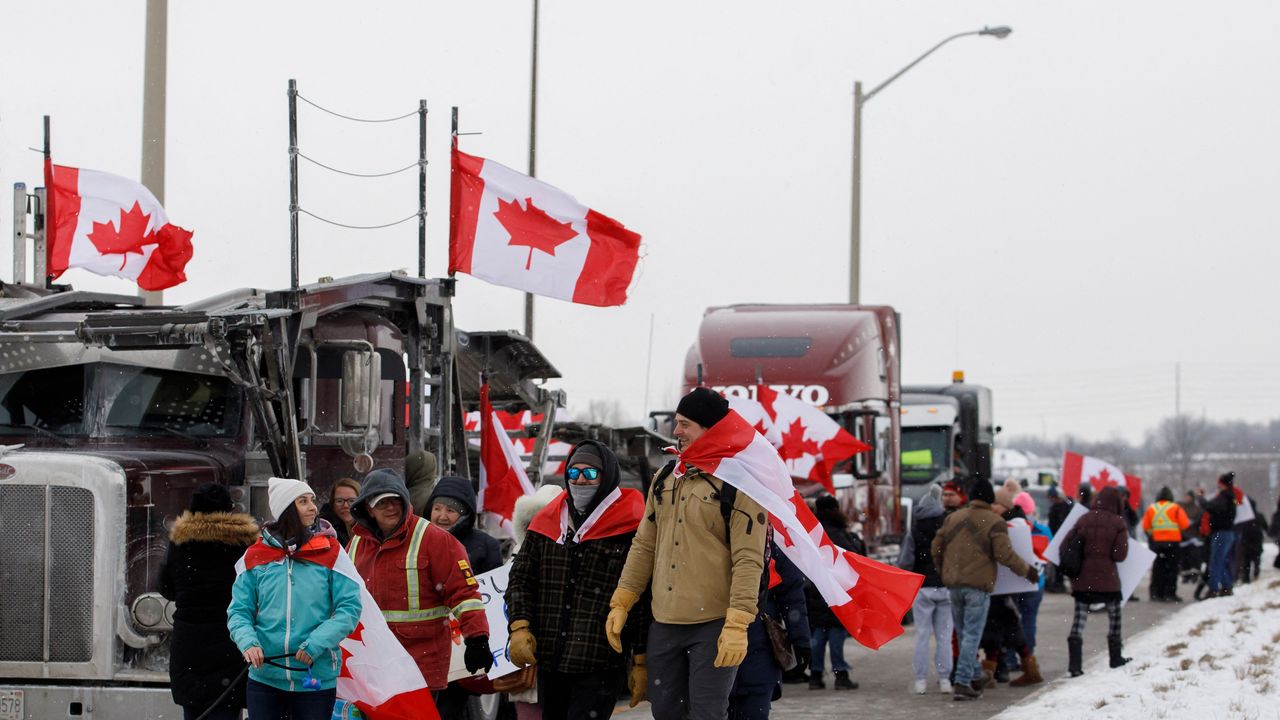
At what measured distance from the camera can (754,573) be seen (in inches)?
289

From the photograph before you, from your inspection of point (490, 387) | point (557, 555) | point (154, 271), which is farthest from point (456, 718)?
point (154, 271)

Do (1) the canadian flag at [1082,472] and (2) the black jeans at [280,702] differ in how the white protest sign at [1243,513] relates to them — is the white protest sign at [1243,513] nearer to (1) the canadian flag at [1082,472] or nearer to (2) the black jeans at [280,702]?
(1) the canadian flag at [1082,472]

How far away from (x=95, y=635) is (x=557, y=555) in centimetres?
267

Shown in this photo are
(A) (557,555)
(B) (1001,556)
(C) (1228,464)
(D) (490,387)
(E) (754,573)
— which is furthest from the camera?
(C) (1228,464)

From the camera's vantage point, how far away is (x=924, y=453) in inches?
1074

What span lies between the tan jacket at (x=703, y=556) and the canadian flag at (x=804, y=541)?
10cm

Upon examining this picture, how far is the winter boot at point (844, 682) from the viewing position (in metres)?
14.2

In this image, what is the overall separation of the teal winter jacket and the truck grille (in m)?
2.04

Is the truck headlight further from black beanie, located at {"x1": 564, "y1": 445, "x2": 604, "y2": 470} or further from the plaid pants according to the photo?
the plaid pants

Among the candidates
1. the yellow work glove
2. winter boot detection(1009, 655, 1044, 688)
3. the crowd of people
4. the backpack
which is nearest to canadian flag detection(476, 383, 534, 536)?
the crowd of people

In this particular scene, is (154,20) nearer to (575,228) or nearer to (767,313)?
(575,228)

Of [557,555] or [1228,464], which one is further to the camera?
[1228,464]

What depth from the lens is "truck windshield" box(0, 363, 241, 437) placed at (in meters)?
9.95

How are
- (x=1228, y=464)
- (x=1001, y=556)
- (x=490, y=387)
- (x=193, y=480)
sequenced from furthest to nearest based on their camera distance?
Result: (x=1228, y=464)
(x=490, y=387)
(x=1001, y=556)
(x=193, y=480)
